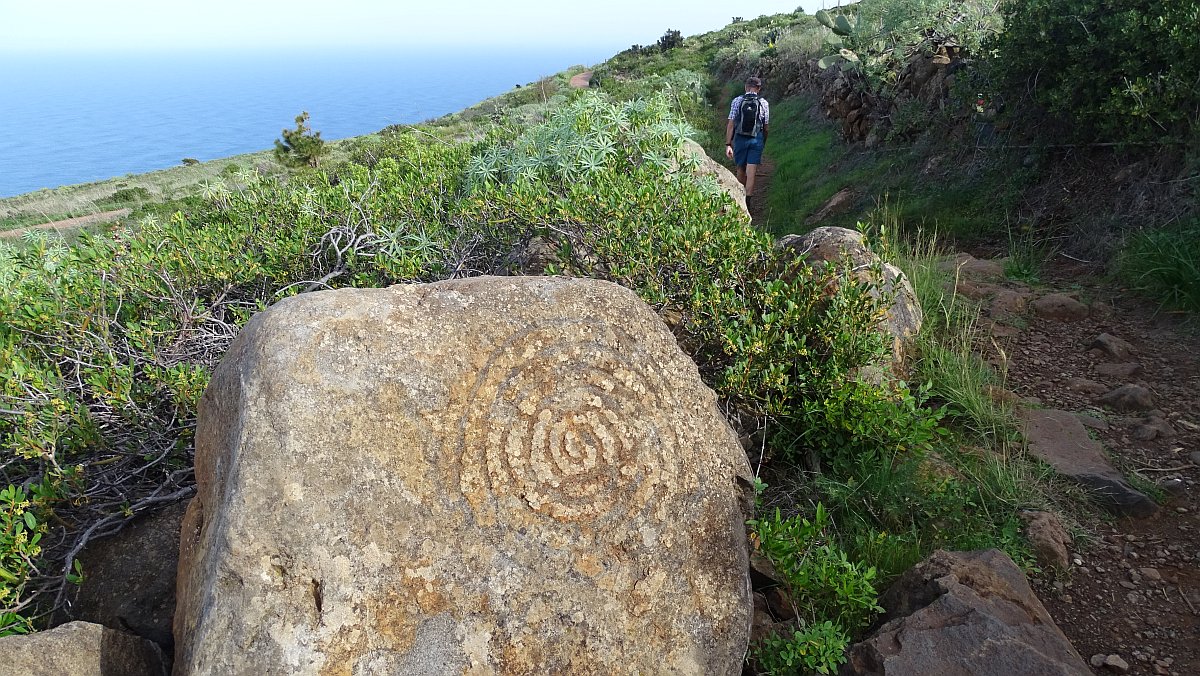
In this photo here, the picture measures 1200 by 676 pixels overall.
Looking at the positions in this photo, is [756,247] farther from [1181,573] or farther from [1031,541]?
[1181,573]

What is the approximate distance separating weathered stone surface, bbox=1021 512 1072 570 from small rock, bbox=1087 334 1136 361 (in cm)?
211

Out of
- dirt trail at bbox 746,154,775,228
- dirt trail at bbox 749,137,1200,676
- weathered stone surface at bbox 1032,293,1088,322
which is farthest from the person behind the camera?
dirt trail at bbox 746,154,775,228

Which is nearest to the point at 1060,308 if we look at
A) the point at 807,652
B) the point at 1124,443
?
the point at 1124,443

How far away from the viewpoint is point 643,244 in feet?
13.9

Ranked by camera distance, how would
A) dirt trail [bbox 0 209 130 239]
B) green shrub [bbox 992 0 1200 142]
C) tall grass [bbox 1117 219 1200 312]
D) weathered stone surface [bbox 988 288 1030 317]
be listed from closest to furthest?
tall grass [bbox 1117 219 1200 312]
weathered stone surface [bbox 988 288 1030 317]
green shrub [bbox 992 0 1200 142]
dirt trail [bbox 0 209 130 239]

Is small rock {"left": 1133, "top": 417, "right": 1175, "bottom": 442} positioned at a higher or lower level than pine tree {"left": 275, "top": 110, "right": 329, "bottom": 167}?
lower

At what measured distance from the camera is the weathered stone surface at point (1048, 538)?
3.17m

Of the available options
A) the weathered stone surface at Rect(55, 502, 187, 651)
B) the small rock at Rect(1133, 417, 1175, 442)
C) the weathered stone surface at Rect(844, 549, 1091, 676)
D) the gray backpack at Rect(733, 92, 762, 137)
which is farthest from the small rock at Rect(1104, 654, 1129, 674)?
the gray backpack at Rect(733, 92, 762, 137)

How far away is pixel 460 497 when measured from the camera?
2424mm

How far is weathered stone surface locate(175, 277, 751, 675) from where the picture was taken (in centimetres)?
216

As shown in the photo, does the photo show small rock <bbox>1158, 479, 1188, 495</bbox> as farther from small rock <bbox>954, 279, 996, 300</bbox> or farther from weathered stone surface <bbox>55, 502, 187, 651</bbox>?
weathered stone surface <bbox>55, 502, 187, 651</bbox>

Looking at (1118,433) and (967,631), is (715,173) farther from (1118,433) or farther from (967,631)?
(967,631)

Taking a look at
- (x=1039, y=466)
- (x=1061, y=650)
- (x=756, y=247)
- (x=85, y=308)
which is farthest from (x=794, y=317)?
(x=85, y=308)

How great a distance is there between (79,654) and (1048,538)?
13.6 feet
